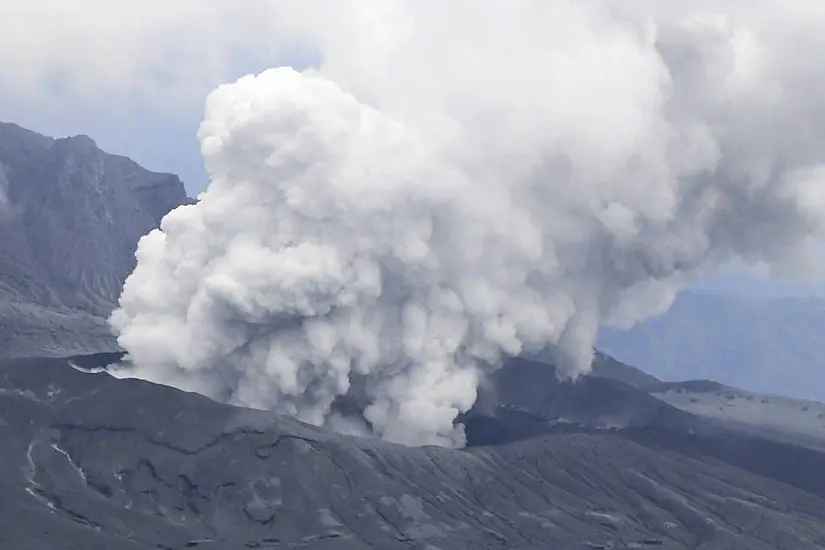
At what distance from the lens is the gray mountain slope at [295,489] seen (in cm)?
6550

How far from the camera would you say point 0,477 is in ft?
221

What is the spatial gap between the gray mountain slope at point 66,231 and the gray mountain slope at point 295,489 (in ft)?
60.7

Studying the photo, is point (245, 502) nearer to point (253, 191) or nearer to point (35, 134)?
point (253, 191)

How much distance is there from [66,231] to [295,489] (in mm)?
84465

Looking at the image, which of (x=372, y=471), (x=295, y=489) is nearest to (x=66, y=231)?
(x=372, y=471)

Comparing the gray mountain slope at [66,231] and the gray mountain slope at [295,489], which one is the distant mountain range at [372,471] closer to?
the gray mountain slope at [295,489]

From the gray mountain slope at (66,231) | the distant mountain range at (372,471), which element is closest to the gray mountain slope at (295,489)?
the distant mountain range at (372,471)

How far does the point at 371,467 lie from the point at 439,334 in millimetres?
17041

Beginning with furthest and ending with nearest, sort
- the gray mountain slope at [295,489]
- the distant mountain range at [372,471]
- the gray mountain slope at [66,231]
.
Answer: the gray mountain slope at [66,231] → the distant mountain range at [372,471] → the gray mountain slope at [295,489]

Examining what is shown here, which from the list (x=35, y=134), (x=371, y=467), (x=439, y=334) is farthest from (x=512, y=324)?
(x=35, y=134)

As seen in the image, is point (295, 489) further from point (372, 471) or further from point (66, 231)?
point (66, 231)

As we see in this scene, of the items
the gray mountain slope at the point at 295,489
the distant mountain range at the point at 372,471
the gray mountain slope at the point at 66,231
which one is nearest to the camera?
the gray mountain slope at the point at 295,489

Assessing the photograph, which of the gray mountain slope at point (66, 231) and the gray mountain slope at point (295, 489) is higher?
the gray mountain slope at point (66, 231)

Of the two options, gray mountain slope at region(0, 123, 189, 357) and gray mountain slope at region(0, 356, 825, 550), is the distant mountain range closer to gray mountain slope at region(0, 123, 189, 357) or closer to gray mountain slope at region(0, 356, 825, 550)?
gray mountain slope at region(0, 356, 825, 550)
